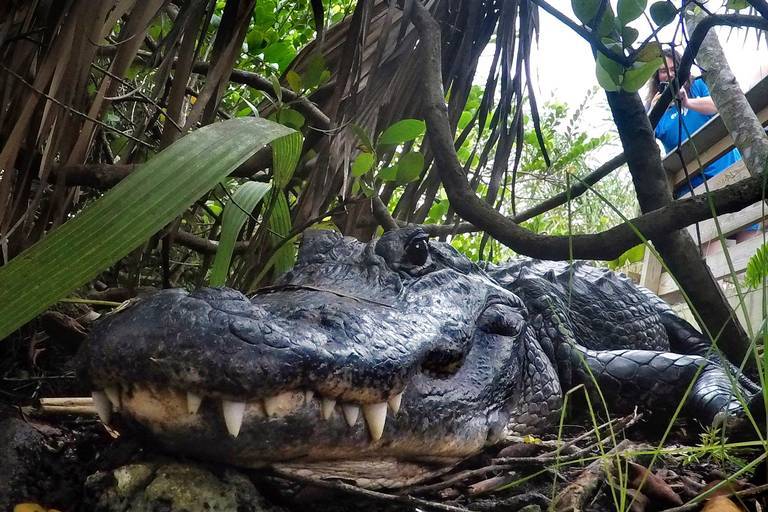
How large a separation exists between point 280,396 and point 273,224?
4.47 ft

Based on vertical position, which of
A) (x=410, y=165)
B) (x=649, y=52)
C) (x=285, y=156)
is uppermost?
(x=649, y=52)

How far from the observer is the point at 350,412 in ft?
4.23

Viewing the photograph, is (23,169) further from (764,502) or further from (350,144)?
(764,502)

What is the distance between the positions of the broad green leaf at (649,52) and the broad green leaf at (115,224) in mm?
1017

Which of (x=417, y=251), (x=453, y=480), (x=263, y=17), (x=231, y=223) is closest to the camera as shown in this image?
(x=453, y=480)

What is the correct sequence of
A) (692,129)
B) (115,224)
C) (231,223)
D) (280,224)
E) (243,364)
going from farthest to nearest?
(692,129) → (280,224) → (231,223) → (115,224) → (243,364)

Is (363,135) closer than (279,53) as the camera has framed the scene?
Yes

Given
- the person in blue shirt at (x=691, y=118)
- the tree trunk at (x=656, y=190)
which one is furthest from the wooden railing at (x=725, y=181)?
the tree trunk at (x=656, y=190)

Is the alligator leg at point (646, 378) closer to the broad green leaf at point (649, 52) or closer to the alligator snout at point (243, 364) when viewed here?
the broad green leaf at point (649, 52)

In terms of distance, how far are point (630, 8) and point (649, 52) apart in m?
0.22

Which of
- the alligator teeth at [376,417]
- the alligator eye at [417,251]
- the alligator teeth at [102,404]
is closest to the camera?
the alligator teeth at [102,404]

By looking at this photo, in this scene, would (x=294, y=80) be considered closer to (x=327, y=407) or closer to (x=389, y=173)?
(x=389, y=173)

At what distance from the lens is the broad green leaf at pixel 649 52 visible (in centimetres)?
174

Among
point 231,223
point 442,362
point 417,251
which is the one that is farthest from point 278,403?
point 231,223
